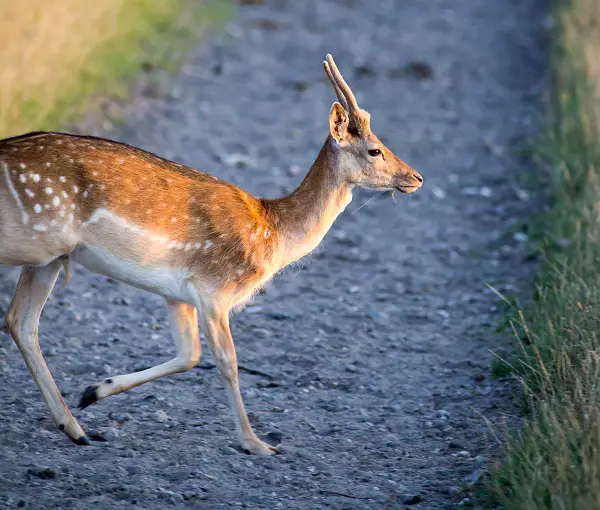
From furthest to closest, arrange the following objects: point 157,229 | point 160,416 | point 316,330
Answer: point 316,330 → point 160,416 → point 157,229

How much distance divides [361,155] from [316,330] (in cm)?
144

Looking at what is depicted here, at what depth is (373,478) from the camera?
16.6 feet

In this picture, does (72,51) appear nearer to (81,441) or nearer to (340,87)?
(340,87)

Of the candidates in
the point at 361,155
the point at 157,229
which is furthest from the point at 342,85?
the point at 157,229

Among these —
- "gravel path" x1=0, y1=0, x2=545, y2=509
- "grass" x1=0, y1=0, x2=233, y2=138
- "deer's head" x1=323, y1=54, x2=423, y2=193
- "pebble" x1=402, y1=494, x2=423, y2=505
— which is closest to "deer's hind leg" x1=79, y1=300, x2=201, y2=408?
"gravel path" x1=0, y1=0, x2=545, y2=509

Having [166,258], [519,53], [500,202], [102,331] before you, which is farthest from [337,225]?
[519,53]

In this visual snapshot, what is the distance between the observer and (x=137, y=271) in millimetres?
5262

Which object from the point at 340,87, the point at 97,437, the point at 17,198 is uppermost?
the point at 340,87

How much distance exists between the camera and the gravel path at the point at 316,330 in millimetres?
4949

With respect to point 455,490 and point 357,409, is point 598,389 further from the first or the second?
point 357,409

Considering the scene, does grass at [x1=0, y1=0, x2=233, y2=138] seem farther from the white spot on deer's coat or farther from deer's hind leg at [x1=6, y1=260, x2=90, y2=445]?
the white spot on deer's coat

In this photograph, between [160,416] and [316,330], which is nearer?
[160,416]

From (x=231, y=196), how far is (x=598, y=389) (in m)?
2.07

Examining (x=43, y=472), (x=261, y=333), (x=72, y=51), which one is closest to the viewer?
(x=43, y=472)
